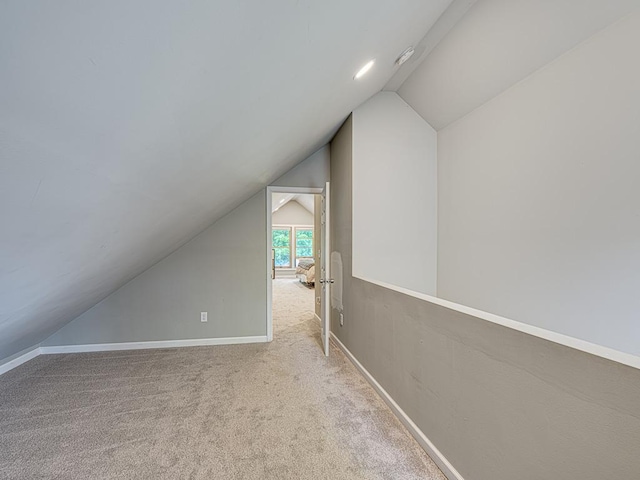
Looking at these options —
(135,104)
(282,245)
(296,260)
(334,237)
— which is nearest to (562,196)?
(334,237)

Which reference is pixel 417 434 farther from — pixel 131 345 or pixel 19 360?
pixel 19 360

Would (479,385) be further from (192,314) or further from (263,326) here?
(192,314)

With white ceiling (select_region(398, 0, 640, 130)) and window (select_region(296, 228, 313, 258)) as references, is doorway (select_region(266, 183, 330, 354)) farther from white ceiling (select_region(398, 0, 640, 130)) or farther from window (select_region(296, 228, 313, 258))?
white ceiling (select_region(398, 0, 640, 130))

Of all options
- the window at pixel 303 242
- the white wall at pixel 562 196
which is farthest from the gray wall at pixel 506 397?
the window at pixel 303 242

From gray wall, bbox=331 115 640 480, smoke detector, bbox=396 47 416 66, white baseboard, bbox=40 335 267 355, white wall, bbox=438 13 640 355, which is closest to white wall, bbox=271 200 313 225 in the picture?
white baseboard, bbox=40 335 267 355

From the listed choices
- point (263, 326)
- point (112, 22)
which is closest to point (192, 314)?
point (263, 326)

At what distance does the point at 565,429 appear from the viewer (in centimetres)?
98

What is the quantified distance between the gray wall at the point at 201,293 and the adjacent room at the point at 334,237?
0.03 meters

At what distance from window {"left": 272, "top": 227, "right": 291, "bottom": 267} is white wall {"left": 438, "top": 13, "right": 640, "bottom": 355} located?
8.51m

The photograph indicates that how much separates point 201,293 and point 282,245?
24.6 feet

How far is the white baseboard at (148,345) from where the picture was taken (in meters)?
3.32

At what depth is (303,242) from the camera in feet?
36.9

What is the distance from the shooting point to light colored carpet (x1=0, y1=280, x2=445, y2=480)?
1.65 metres

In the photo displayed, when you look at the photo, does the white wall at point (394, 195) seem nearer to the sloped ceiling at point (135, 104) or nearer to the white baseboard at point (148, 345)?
the sloped ceiling at point (135, 104)
